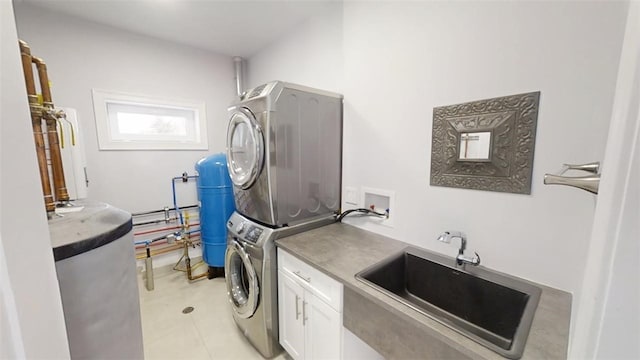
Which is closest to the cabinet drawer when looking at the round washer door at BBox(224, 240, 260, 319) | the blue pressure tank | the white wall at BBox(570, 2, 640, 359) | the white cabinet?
the white cabinet

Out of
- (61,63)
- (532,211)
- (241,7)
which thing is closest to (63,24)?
(61,63)

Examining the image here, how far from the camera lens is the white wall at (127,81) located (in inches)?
86.3

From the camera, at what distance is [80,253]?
73cm

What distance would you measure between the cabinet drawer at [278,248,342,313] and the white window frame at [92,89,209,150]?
2.21 metres

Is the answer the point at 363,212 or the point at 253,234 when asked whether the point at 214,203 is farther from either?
the point at 363,212

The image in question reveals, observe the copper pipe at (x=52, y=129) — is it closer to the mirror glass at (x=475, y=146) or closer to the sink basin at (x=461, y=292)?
the sink basin at (x=461, y=292)

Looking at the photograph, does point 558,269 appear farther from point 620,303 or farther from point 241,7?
point 241,7

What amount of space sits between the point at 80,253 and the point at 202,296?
199 centimetres

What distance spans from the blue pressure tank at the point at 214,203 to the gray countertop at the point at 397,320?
1.34m

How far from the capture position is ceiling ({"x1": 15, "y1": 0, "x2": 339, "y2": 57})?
2020 mm

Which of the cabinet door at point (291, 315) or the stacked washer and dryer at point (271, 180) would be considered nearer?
the cabinet door at point (291, 315)

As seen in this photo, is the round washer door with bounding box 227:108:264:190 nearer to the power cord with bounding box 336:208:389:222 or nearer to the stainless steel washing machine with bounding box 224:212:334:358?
the stainless steel washing machine with bounding box 224:212:334:358

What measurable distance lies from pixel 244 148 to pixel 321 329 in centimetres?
128

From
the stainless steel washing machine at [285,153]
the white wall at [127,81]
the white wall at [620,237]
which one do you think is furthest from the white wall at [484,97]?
the white wall at [127,81]
